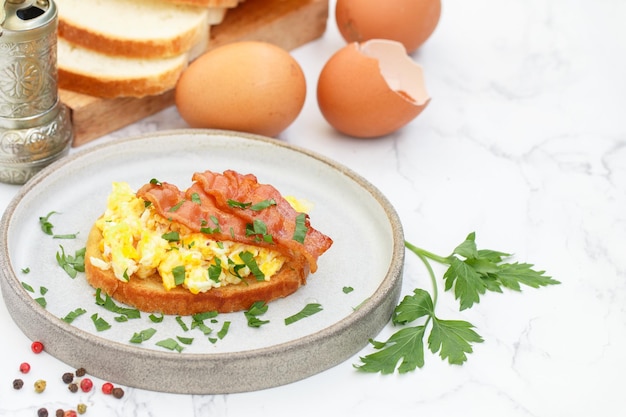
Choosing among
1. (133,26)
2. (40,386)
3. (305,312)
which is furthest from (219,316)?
(133,26)

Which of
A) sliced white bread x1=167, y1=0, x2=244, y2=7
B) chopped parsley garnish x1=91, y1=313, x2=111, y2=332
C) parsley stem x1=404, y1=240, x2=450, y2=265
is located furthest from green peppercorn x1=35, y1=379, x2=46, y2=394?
sliced white bread x1=167, y1=0, x2=244, y2=7

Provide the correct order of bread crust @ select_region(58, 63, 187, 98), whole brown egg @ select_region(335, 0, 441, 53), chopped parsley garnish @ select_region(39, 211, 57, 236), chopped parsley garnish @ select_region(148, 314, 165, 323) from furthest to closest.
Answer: whole brown egg @ select_region(335, 0, 441, 53) < bread crust @ select_region(58, 63, 187, 98) < chopped parsley garnish @ select_region(39, 211, 57, 236) < chopped parsley garnish @ select_region(148, 314, 165, 323)

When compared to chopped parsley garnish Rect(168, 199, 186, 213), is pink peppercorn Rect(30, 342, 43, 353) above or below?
below

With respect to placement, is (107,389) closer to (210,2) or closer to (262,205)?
(262,205)

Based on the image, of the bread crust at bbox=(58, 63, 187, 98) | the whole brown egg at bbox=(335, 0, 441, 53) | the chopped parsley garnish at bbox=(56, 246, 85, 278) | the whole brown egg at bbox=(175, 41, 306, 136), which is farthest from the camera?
the whole brown egg at bbox=(335, 0, 441, 53)

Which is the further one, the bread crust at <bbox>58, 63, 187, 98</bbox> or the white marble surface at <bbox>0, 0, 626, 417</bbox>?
the bread crust at <bbox>58, 63, 187, 98</bbox>

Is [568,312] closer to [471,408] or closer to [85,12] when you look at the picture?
[471,408]

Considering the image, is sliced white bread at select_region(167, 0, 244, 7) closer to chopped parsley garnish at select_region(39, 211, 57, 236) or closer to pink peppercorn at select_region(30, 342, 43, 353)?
chopped parsley garnish at select_region(39, 211, 57, 236)
